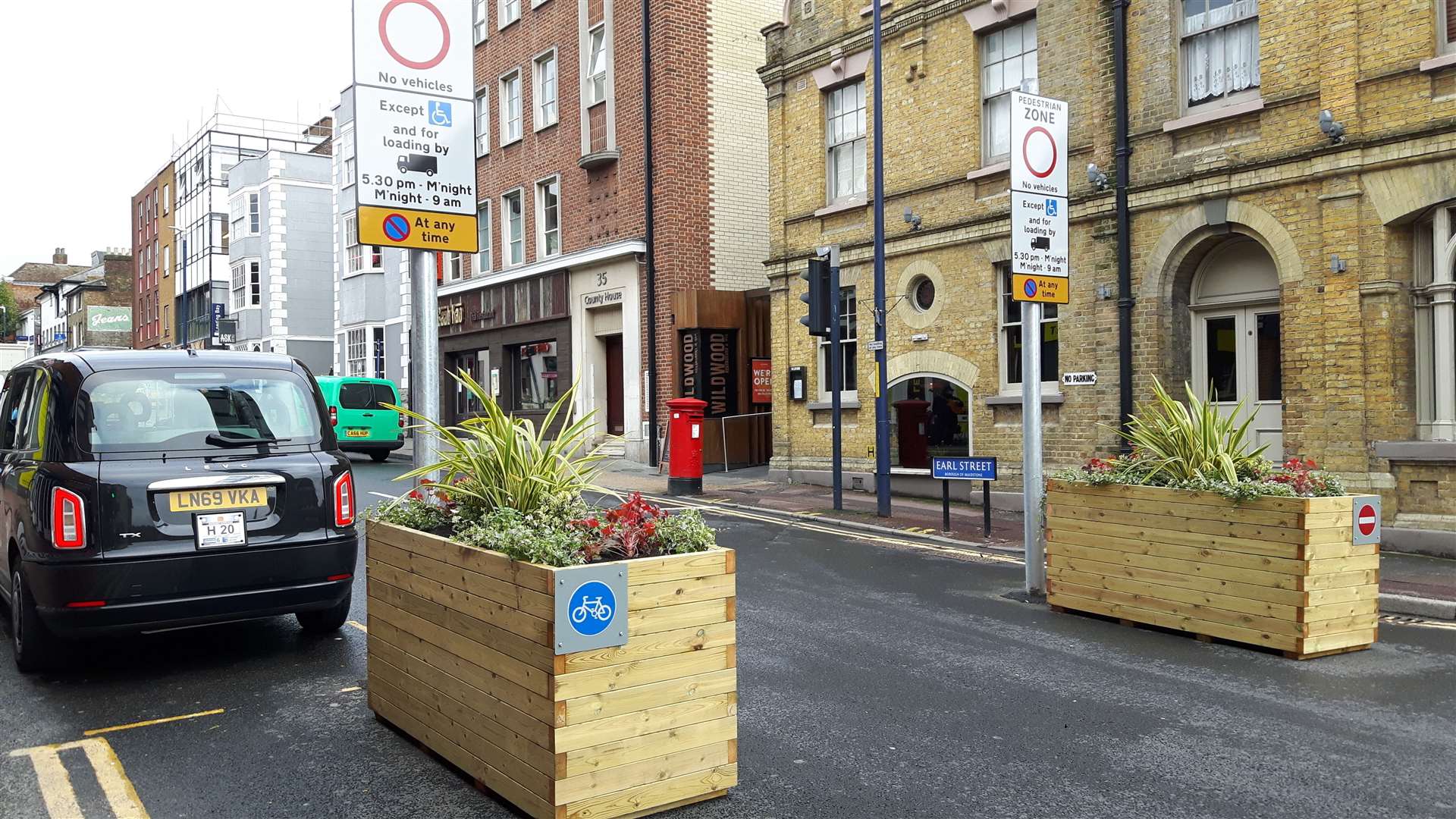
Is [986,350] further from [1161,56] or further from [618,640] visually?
[618,640]

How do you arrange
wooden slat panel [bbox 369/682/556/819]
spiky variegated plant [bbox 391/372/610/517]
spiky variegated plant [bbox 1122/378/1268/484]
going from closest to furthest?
wooden slat panel [bbox 369/682/556/819], spiky variegated plant [bbox 391/372/610/517], spiky variegated plant [bbox 1122/378/1268/484]

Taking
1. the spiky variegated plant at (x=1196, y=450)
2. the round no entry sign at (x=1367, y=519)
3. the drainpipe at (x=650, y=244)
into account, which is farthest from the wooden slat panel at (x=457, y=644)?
the drainpipe at (x=650, y=244)

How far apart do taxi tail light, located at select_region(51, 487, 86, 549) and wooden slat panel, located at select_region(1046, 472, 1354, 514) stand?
6.57 meters

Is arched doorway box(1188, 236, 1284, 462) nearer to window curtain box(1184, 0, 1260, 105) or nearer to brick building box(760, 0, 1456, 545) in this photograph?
brick building box(760, 0, 1456, 545)

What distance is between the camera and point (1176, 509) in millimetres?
7664

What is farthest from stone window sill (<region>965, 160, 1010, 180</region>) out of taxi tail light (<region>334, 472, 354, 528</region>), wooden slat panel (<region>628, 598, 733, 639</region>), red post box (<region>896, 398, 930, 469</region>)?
wooden slat panel (<region>628, 598, 733, 639</region>)

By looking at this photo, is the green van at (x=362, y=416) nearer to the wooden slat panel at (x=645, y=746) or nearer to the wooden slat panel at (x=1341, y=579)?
the wooden slat panel at (x=1341, y=579)

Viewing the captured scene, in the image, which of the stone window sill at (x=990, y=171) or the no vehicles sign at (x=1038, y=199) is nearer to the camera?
the no vehicles sign at (x=1038, y=199)

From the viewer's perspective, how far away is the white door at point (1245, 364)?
12.9 meters

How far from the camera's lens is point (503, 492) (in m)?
5.01

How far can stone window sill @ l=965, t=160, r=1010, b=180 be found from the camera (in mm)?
15447

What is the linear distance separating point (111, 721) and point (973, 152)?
44.4ft

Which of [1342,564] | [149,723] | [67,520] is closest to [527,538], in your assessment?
[149,723]

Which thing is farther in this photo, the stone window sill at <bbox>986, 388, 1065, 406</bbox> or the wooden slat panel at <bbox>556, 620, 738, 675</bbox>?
the stone window sill at <bbox>986, 388, 1065, 406</bbox>
